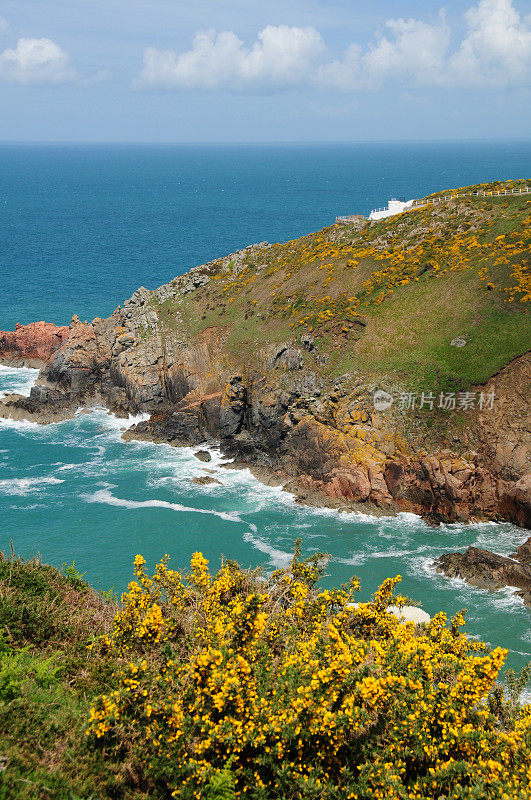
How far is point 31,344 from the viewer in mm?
90438

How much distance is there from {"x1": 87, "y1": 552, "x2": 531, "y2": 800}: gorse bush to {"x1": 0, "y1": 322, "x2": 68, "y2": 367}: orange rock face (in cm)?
7525

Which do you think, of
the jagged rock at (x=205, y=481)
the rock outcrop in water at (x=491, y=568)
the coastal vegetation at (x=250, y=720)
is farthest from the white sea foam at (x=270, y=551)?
the coastal vegetation at (x=250, y=720)

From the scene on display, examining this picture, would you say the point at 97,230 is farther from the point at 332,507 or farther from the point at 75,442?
Result: the point at 332,507

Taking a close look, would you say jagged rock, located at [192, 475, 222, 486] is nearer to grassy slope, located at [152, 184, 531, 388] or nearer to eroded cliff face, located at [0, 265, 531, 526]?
eroded cliff face, located at [0, 265, 531, 526]

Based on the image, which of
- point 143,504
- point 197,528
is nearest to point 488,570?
point 197,528

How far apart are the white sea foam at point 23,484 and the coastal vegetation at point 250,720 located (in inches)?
1542

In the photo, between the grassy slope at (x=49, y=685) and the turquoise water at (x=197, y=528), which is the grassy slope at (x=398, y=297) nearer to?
the turquoise water at (x=197, y=528)

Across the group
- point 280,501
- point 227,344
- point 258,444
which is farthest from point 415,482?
point 227,344

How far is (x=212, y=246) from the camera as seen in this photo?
165 m

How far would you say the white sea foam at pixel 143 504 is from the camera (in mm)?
54250

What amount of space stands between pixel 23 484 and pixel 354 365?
1399 inches

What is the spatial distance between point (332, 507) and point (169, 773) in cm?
3868

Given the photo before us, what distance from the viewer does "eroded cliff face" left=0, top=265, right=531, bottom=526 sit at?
52.5m

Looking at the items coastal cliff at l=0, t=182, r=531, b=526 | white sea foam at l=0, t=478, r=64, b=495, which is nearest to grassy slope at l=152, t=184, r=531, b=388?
coastal cliff at l=0, t=182, r=531, b=526
